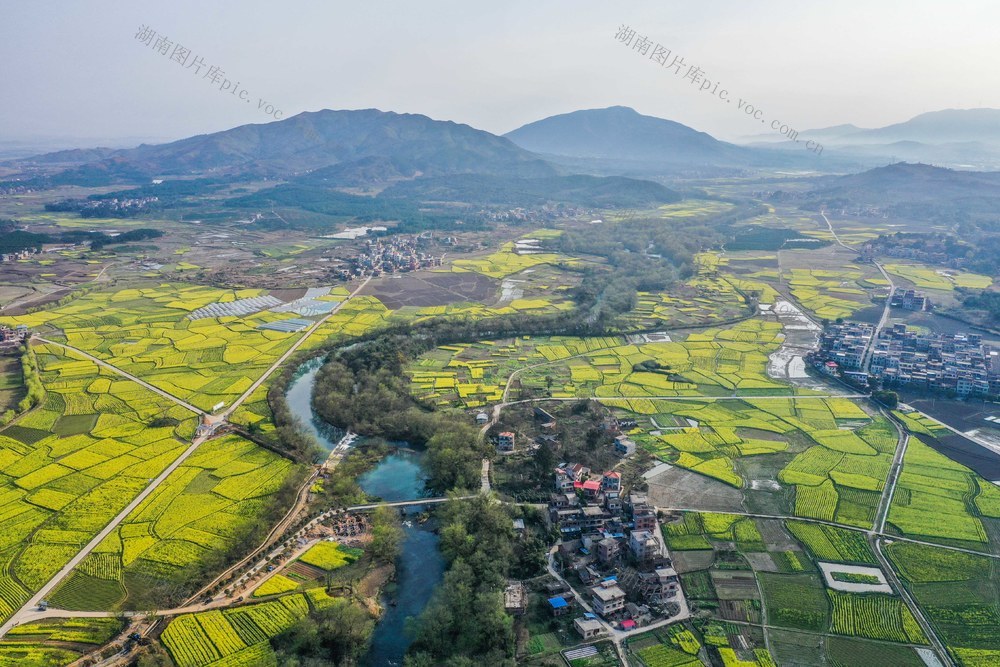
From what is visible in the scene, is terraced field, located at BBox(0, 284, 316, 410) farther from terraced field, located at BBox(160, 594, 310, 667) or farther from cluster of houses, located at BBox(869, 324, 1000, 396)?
cluster of houses, located at BBox(869, 324, 1000, 396)

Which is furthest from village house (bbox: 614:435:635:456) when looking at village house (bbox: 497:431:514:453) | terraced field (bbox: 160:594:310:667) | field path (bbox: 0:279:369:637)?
field path (bbox: 0:279:369:637)

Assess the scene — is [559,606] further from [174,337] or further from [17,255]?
[17,255]

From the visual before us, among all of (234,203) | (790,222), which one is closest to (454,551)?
(790,222)

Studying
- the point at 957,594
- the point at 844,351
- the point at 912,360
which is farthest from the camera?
the point at 844,351

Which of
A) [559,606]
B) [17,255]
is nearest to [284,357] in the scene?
[559,606]

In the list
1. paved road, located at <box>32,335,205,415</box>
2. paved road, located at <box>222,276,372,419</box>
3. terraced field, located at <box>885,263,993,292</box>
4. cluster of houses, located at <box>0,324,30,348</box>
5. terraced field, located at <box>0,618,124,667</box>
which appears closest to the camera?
terraced field, located at <box>0,618,124,667</box>

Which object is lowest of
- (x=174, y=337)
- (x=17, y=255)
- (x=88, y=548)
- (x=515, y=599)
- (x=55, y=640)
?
(x=55, y=640)
